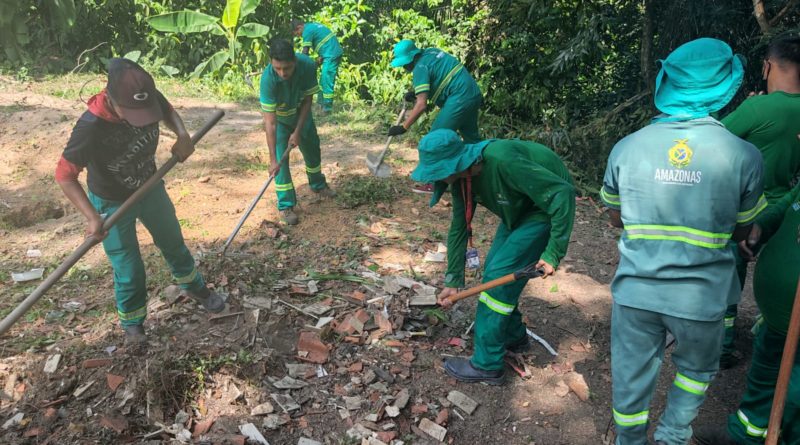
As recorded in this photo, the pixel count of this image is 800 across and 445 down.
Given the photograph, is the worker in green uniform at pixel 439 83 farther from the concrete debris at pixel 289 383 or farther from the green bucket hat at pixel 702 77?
the green bucket hat at pixel 702 77

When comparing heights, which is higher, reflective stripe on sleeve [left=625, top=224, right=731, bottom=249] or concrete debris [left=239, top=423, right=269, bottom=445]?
reflective stripe on sleeve [left=625, top=224, right=731, bottom=249]

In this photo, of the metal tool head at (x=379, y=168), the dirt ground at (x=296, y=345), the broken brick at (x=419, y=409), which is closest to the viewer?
the dirt ground at (x=296, y=345)

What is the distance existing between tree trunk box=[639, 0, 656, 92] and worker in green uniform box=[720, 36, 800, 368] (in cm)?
408

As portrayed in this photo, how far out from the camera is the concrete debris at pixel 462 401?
3418 mm

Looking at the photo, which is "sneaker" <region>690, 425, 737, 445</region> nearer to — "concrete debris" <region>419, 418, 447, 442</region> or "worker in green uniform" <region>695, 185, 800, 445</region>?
"worker in green uniform" <region>695, 185, 800, 445</region>

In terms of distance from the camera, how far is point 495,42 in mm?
8797

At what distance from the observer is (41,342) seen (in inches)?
152

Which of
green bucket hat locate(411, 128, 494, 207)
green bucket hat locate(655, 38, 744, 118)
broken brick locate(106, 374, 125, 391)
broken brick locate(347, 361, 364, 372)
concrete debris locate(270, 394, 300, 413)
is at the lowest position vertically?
broken brick locate(347, 361, 364, 372)

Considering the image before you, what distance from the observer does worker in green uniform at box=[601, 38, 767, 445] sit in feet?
7.49

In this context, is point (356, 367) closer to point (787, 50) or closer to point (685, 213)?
point (685, 213)

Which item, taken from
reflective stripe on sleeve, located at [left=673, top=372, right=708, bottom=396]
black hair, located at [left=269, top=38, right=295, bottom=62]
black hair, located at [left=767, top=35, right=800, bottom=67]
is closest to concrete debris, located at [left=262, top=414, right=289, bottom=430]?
reflective stripe on sleeve, located at [left=673, top=372, right=708, bottom=396]

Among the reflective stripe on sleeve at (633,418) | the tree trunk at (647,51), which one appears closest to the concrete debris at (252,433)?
the reflective stripe on sleeve at (633,418)

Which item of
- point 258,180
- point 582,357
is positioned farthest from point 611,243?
point 258,180

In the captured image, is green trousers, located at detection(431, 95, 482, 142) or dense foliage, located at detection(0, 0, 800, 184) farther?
dense foliage, located at detection(0, 0, 800, 184)
